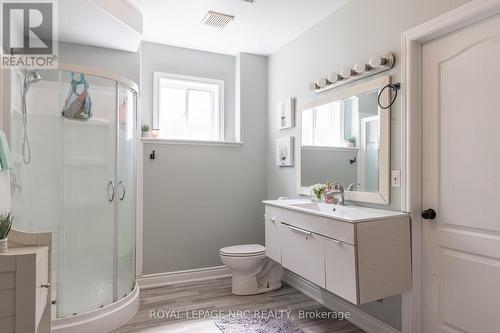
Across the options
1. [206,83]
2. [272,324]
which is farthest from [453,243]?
[206,83]

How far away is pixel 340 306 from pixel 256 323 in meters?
0.71

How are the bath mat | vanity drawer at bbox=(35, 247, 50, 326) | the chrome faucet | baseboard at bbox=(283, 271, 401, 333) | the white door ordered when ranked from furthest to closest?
the chrome faucet, the bath mat, baseboard at bbox=(283, 271, 401, 333), the white door, vanity drawer at bbox=(35, 247, 50, 326)

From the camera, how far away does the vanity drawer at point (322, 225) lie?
185 cm

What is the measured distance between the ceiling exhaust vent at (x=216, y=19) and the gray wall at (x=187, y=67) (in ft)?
2.34

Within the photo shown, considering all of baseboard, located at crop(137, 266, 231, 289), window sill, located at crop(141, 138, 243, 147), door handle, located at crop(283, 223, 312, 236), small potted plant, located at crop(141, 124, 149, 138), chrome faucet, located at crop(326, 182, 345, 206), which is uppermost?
small potted plant, located at crop(141, 124, 149, 138)

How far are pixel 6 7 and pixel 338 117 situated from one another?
2670 mm

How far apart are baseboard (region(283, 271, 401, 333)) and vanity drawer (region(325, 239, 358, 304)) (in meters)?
0.54

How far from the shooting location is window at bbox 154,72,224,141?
352 cm

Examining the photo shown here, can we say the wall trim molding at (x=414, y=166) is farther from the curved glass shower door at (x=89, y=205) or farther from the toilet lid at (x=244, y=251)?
the curved glass shower door at (x=89, y=205)

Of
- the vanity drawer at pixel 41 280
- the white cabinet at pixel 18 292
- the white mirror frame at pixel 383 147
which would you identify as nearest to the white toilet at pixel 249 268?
the white mirror frame at pixel 383 147

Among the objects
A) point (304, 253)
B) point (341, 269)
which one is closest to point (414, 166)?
point (341, 269)

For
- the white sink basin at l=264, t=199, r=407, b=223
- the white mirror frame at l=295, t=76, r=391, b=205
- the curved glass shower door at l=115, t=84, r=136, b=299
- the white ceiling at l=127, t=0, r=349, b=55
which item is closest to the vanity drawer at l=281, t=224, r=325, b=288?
the white sink basin at l=264, t=199, r=407, b=223

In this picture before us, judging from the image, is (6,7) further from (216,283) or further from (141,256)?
(216,283)

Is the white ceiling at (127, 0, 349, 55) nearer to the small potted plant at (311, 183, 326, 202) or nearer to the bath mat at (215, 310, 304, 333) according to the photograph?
the small potted plant at (311, 183, 326, 202)
